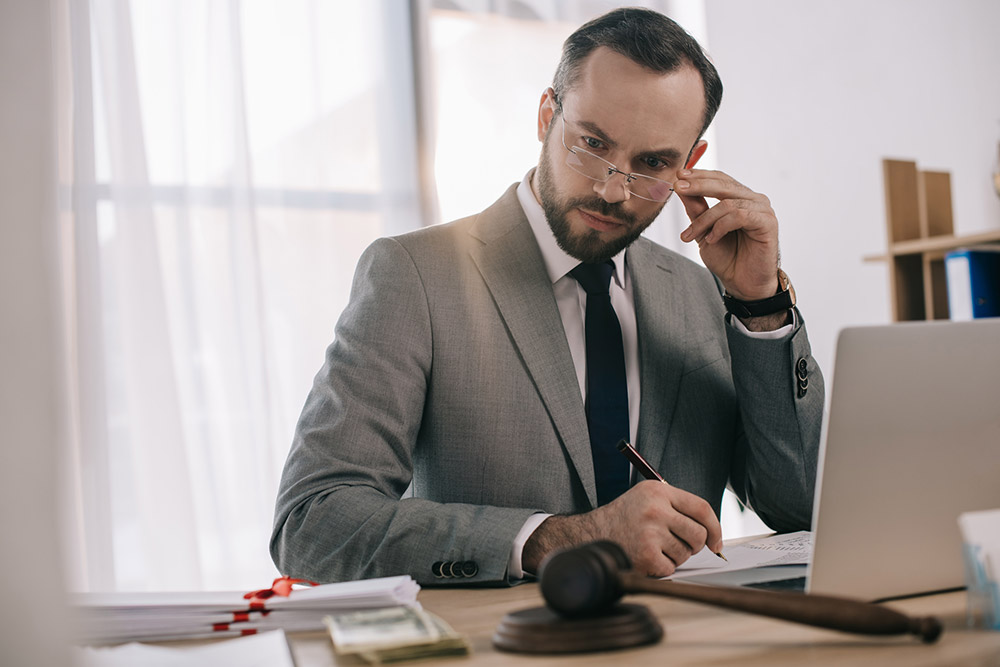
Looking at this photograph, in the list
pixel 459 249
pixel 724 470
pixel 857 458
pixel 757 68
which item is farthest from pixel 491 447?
pixel 757 68

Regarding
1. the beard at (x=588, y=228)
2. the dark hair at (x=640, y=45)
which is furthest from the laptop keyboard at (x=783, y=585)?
the dark hair at (x=640, y=45)

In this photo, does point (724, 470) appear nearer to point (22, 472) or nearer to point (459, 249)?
point (459, 249)

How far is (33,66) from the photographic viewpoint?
376mm

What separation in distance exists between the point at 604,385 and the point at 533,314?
0.55 feet

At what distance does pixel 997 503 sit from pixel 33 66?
86cm

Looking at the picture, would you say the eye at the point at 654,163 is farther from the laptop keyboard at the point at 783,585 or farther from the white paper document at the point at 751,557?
the laptop keyboard at the point at 783,585

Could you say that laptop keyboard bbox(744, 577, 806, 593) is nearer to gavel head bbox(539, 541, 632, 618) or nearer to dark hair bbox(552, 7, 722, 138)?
gavel head bbox(539, 541, 632, 618)

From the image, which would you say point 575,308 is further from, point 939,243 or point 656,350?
point 939,243

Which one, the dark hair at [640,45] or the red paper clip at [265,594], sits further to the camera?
the dark hair at [640,45]

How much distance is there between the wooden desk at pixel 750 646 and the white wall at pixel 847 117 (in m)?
2.95

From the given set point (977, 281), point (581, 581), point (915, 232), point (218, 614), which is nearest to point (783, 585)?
point (581, 581)

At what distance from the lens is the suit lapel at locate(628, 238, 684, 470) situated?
1.46 metres

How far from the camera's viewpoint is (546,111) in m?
1.59

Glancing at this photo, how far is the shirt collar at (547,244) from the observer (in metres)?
1.49
